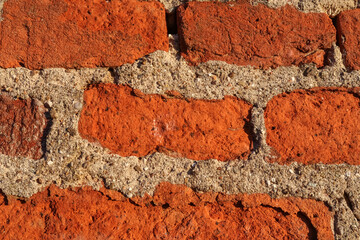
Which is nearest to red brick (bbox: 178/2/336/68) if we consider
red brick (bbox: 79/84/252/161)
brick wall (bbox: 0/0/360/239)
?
brick wall (bbox: 0/0/360/239)

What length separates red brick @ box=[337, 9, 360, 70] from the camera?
890mm

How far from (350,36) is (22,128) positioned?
32.0 inches

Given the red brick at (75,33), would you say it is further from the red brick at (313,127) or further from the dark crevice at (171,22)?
the red brick at (313,127)

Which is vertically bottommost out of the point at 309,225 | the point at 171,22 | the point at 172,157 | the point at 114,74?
the point at 309,225

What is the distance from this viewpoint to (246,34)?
873mm

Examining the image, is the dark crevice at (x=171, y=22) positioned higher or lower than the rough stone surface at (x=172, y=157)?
higher

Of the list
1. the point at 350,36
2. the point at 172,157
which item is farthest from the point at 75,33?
the point at 350,36

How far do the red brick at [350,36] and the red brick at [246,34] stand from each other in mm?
69

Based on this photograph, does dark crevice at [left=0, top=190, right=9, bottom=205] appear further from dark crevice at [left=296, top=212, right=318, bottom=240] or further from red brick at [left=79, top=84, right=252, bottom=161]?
dark crevice at [left=296, top=212, right=318, bottom=240]

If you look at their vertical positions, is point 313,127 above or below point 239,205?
above

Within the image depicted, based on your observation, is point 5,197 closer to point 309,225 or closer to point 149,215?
point 149,215

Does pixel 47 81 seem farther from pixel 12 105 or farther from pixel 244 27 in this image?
pixel 244 27

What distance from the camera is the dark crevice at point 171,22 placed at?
90 cm

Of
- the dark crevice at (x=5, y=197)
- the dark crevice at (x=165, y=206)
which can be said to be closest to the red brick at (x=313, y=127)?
the dark crevice at (x=165, y=206)
